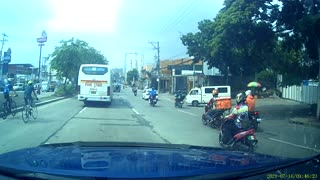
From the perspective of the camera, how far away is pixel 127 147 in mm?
4934

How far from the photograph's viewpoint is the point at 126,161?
3.86 m

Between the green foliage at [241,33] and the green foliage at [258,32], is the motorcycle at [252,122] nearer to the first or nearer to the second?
Result: the green foliage at [258,32]

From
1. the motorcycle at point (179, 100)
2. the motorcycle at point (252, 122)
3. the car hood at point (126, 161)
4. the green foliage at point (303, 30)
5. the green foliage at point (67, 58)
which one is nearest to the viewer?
the car hood at point (126, 161)

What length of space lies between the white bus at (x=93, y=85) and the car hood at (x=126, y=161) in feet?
82.0

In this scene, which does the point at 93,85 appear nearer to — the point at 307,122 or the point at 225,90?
the point at 225,90

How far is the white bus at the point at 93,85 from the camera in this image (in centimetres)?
2981

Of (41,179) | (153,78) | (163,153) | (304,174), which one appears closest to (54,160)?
(41,179)

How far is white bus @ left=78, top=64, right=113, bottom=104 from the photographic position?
97.8 ft

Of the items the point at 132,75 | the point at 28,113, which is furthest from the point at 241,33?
the point at 132,75

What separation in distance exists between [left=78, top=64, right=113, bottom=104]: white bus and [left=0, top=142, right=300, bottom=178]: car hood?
25.0m

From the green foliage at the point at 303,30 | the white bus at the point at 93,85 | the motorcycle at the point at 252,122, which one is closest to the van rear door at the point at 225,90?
the green foliage at the point at 303,30

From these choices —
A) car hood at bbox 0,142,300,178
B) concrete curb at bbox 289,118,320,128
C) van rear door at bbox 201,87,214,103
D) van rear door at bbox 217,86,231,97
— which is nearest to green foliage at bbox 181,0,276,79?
concrete curb at bbox 289,118,320,128

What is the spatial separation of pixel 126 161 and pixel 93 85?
2649 centimetres

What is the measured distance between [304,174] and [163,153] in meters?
1.40
